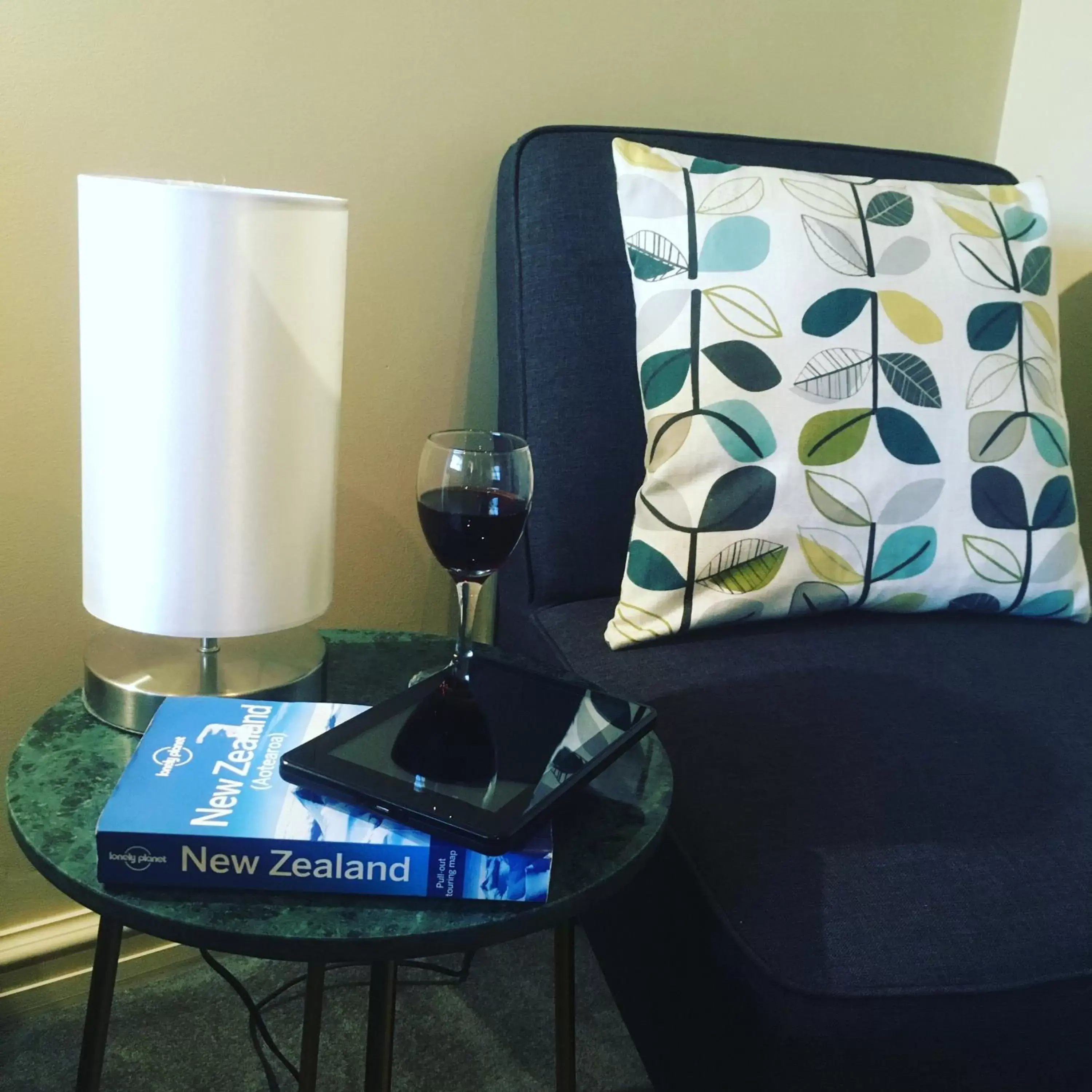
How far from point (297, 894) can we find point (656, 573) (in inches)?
20.2

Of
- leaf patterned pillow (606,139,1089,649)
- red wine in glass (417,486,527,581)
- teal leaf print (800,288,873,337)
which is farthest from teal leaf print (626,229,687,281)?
red wine in glass (417,486,527,581)

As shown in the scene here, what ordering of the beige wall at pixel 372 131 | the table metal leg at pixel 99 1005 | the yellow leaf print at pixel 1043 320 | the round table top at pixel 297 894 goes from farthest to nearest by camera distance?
the yellow leaf print at pixel 1043 320
the beige wall at pixel 372 131
the table metal leg at pixel 99 1005
the round table top at pixel 297 894

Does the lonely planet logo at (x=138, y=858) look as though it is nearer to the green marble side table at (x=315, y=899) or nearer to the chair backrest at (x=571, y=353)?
the green marble side table at (x=315, y=899)

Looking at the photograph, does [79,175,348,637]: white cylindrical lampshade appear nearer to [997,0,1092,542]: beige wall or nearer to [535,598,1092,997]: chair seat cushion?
[535,598,1092,997]: chair seat cushion

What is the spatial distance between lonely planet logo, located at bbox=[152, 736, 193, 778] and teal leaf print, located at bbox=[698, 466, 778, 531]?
53 cm

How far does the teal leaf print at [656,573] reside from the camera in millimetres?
1026

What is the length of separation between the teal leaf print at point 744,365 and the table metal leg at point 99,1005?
2.37 feet

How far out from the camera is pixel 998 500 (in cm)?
110

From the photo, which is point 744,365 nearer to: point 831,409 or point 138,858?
point 831,409

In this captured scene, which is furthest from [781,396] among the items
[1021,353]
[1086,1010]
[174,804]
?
[174,804]

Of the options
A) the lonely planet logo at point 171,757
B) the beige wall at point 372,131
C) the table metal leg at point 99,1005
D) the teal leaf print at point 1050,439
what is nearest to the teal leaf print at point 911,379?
the teal leaf print at point 1050,439

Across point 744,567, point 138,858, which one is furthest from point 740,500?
point 138,858

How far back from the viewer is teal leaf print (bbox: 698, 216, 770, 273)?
1.05m

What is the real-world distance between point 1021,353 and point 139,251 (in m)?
0.90
